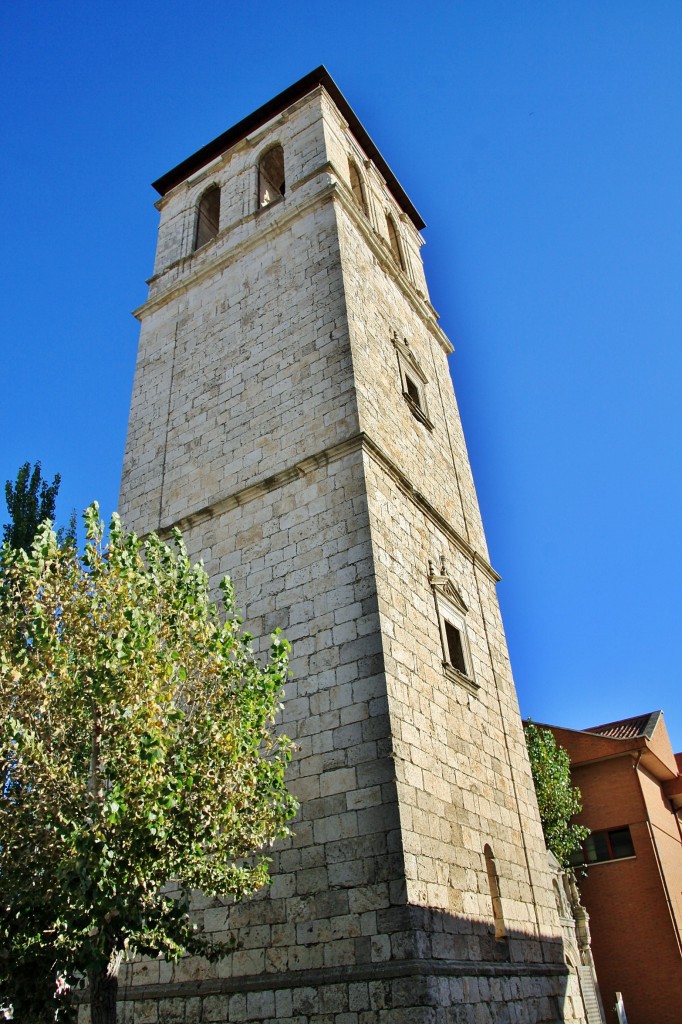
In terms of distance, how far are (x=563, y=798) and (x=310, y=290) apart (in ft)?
46.6

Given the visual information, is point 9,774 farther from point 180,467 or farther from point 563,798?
point 563,798

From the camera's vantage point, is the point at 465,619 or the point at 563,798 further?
the point at 563,798

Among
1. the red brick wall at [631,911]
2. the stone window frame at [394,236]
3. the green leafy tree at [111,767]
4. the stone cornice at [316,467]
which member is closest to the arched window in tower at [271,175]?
Answer: the stone window frame at [394,236]

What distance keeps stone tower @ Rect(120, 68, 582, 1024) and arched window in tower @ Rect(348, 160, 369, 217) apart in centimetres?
7

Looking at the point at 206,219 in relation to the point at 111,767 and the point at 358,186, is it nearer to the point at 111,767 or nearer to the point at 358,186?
the point at 358,186

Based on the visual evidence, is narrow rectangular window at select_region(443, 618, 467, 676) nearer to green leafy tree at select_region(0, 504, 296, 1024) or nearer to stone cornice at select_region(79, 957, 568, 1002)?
stone cornice at select_region(79, 957, 568, 1002)

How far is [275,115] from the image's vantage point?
1566cm

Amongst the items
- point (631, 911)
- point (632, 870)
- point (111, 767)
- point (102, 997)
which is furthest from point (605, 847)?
point (111, 767)

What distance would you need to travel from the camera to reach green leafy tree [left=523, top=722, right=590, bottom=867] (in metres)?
18.5

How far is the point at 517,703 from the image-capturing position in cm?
1128

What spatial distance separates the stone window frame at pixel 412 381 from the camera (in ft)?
38.8

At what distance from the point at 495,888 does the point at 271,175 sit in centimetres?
1433

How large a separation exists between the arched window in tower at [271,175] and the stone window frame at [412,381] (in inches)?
184

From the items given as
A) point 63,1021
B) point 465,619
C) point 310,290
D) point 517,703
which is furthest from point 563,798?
point 63,1021
